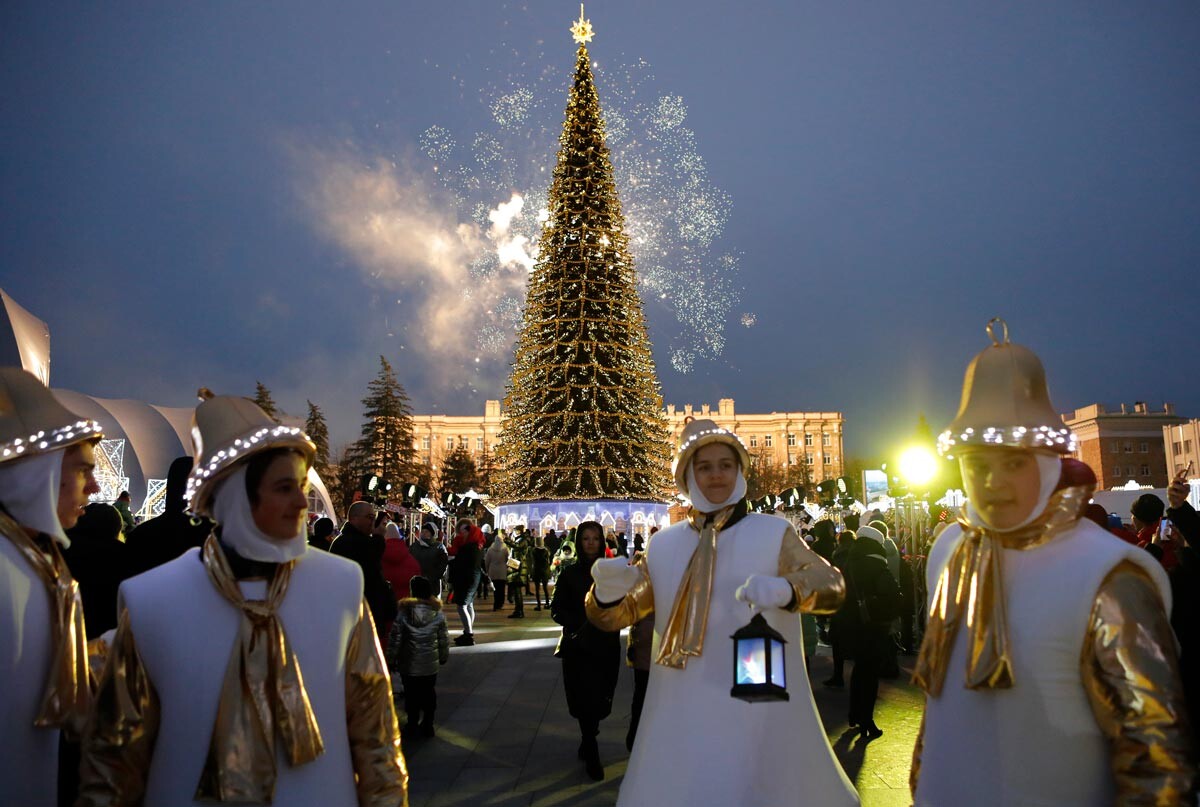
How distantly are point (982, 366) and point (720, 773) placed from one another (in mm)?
1928

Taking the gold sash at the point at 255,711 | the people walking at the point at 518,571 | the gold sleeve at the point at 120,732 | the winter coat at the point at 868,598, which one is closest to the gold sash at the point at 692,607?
the gold sash at the point at 255,711

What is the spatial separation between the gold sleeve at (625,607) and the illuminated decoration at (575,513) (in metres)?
25.4

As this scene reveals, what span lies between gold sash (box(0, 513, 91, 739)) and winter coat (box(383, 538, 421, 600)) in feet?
23.1

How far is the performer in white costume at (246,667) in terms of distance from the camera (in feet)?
7.96

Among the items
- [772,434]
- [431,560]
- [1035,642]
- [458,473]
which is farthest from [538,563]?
[772,434]

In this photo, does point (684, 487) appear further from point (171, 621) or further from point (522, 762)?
point (522, 762)

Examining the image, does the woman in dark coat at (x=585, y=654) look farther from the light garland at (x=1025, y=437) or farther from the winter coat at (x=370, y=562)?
the light garland at (x=1025, y=437)

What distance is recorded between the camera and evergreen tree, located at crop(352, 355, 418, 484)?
60.0 m

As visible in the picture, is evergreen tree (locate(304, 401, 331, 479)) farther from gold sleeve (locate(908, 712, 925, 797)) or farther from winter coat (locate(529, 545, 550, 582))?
gold sleeve (locate(908, 712, 925, 797))

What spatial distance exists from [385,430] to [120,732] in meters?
59.2

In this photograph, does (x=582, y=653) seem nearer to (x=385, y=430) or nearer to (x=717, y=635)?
(x=717, y=635)

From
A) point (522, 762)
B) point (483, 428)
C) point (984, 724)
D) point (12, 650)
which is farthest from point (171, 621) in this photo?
point (483, 428)

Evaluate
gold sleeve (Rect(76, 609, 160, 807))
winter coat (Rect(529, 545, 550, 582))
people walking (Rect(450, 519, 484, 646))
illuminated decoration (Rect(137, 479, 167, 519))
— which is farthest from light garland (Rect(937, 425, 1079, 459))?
illuminated decoration (Rect(137, 479, 167, 519))

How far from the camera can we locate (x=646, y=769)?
3.75 meters
